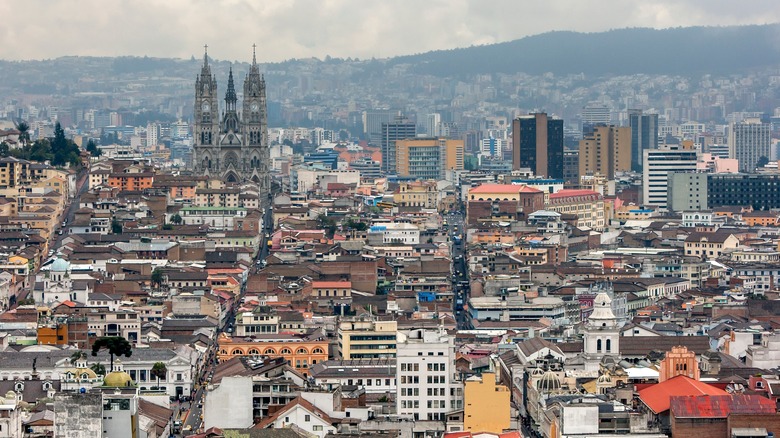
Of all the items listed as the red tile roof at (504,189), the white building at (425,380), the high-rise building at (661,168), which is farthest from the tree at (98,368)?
the high-rise building at (661,168)

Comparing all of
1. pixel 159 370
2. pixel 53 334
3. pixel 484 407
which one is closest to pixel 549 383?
pixel 484 407

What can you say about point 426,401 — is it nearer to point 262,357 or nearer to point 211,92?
point 262,357

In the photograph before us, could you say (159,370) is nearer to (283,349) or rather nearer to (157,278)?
(283,349)

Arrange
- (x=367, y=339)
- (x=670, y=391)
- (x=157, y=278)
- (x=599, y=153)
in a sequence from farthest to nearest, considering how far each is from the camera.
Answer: (x=599, y=153)
(x=157, y=278)
(x=367, y=339)
(x=670, y=391)

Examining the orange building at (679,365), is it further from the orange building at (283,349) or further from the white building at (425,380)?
the orange building at (283,349)

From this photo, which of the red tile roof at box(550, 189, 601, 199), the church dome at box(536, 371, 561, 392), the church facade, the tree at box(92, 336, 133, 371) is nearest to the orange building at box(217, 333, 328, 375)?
the tree at box(92, 336, 133, 371)

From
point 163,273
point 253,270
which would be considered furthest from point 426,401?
point 253,270

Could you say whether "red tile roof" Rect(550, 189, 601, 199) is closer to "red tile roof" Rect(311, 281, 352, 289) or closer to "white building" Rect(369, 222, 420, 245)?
"white building" Rect(369, 222, 420, 245)
